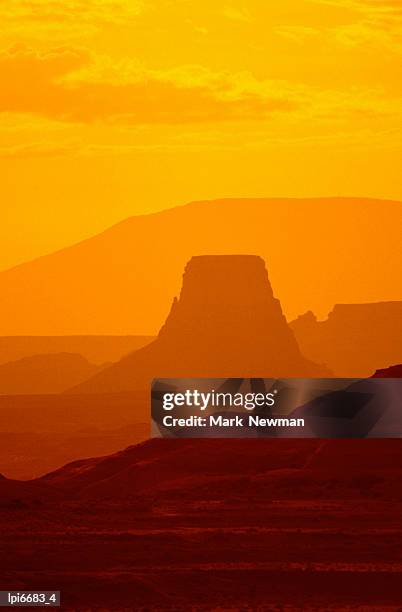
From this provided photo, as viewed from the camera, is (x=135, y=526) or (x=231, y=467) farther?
(x=231, y=467)

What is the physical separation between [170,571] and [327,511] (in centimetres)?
4162

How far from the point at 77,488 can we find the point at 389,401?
56.0m

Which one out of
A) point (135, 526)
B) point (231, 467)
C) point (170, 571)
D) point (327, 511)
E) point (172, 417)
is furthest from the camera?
point (231, 467)

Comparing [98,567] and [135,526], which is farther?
[135,526]

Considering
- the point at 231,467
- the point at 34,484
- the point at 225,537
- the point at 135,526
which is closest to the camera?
the point at 225,537

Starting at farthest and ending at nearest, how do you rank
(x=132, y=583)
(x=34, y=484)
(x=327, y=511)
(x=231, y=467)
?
(x=231, y=467)
(x=34, y=484)
(x=327, y=511)
(x=132, y=583)

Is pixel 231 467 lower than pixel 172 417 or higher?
higher

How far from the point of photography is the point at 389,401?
413 feet

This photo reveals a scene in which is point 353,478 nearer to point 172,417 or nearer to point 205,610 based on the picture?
point 172,417

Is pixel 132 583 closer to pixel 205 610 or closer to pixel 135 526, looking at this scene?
pixel 205 610

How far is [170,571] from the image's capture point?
277 ft

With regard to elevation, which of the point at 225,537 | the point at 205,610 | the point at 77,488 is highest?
the point at 77,488

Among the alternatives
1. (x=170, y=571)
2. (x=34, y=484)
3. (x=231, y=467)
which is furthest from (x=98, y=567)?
(x=231, y=467)

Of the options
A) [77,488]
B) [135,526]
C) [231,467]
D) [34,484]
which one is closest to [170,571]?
[135,526]
